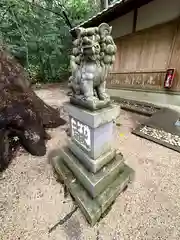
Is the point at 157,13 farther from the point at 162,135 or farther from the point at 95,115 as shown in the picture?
the point at 95,115

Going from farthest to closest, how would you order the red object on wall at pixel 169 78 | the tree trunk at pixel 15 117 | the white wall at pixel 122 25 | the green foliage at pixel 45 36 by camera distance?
the green foliage at pixel 45 36 < the white wall at pixel 122 25 < the red object on wall at pixel 169 78 < the tree trunk at pixel 15 117

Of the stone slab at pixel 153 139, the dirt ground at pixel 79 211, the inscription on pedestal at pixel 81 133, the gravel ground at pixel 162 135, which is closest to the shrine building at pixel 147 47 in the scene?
the gravel ground at pixel 162 135

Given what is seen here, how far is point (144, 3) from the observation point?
11.9 feet

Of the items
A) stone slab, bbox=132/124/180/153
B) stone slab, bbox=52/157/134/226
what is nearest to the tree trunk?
stone slab, bbox=52/157/134/226

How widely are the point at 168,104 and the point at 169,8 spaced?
2.46 meters

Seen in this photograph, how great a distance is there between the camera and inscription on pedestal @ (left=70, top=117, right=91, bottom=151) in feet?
4.48

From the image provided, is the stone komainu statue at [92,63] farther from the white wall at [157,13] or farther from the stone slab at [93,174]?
→ the white wall at [157,13]

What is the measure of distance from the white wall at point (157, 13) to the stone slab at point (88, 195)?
4080mm

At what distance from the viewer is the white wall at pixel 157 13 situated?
133 inches

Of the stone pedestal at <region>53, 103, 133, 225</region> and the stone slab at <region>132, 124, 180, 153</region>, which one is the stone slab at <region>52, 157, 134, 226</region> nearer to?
the stone pedestal at <region>53, 103, 133, 225</region>

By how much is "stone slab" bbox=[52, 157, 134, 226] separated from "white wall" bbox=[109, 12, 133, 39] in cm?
462

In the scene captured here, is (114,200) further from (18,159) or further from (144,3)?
(144,3)

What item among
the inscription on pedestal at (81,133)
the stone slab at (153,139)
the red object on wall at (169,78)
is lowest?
the stone slab at (153,139)

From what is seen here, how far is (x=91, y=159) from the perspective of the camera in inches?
56.3
